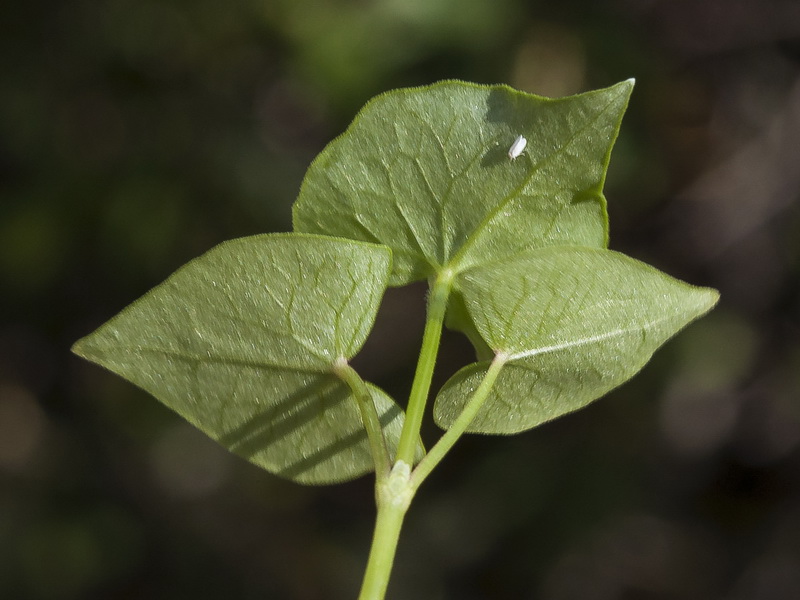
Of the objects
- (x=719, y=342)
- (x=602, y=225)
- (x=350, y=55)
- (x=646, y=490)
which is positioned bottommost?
(x=602, y=225)

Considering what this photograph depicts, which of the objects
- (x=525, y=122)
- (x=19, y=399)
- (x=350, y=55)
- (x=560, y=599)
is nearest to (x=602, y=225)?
(x=525, y=122)

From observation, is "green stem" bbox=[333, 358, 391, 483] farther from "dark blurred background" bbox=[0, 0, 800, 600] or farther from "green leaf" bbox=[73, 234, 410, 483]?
"dark blurred background" bbox=[0, 0, 800, 600]

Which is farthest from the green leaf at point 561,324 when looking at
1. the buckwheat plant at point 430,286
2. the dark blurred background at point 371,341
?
the dark blurred background at point 371,341

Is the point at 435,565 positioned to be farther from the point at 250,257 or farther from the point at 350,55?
the point at 250,257

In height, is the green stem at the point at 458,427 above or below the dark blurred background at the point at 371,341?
below

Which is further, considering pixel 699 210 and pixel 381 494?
pixel 699 210

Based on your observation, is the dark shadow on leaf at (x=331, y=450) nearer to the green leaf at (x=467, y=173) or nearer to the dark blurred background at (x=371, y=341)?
the green leaf at (x=467, y=173)
